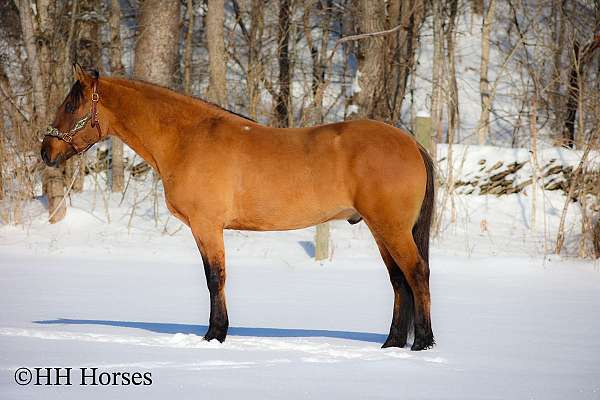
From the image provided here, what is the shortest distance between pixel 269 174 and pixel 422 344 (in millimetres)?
1670

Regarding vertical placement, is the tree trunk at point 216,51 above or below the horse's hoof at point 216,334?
above

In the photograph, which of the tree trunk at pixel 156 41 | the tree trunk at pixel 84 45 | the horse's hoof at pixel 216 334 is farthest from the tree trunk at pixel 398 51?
the horse's hoof at pixel 216 334

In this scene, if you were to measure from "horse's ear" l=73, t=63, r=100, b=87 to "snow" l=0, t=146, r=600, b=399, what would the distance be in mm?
→ 1918

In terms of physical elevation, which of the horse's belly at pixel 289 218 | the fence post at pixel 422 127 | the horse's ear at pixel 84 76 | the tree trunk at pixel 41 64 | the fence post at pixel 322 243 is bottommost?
the fence post at pixel 322 243

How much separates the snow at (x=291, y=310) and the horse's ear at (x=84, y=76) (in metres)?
1.92

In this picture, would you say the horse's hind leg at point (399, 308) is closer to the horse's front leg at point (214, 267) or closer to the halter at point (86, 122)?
the horse's front leg at point (214, 267)

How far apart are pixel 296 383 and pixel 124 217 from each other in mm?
8340

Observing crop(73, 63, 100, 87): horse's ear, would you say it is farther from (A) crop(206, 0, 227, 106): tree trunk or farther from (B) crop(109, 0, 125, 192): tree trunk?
(A) crop(206, 0, 227, 106): tree trunk

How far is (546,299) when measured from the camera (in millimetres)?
8250

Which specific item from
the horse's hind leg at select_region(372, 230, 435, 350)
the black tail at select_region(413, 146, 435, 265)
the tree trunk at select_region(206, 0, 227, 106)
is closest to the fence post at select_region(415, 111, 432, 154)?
the tree trunk at select_region(206, 0, 227, 106)

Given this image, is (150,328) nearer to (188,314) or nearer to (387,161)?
(188,314)

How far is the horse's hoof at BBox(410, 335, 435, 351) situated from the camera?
221 inches

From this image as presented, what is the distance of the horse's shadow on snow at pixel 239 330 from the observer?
20.1 feet

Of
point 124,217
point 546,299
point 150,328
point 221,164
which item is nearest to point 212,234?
point 221,164
